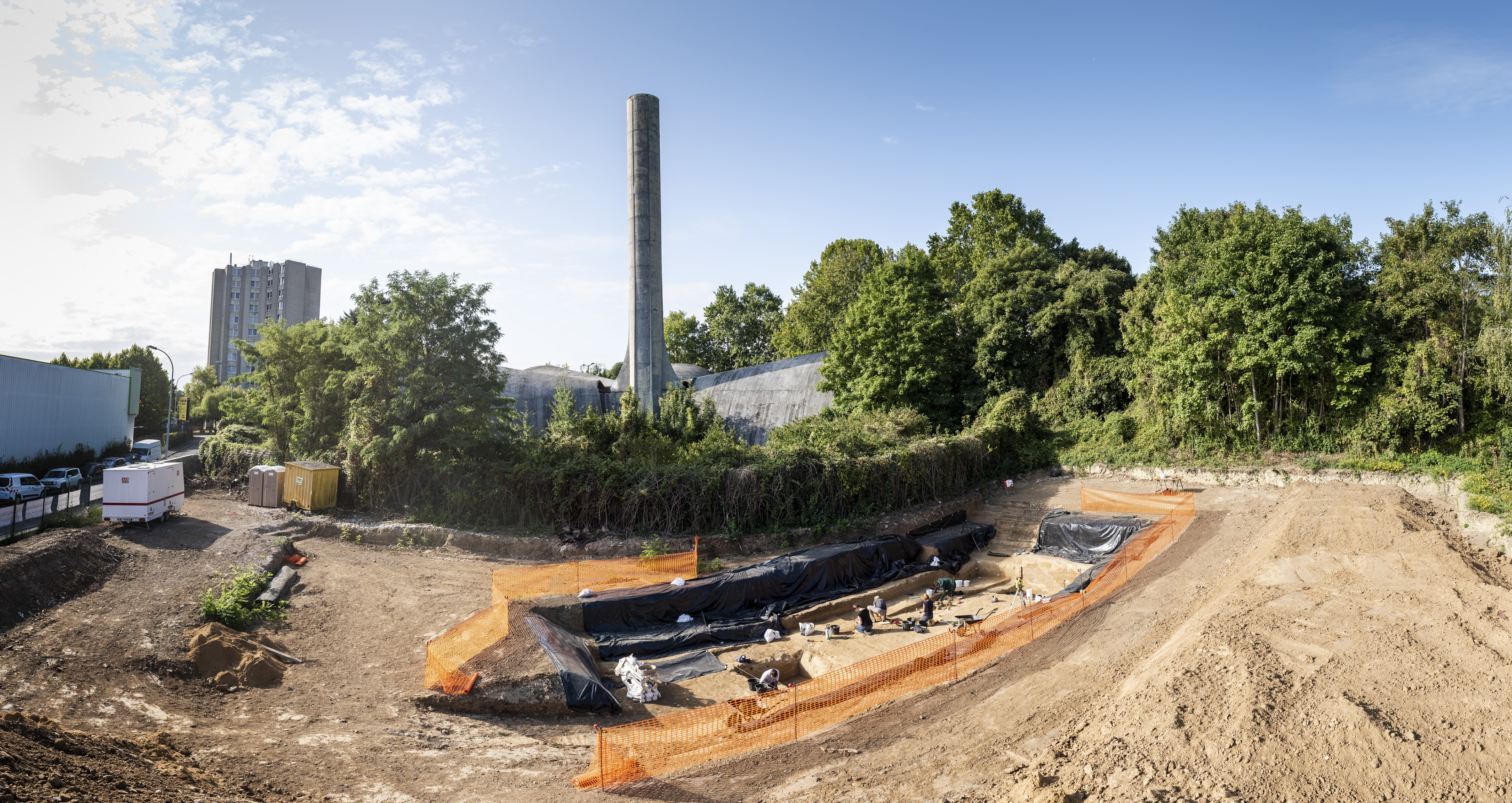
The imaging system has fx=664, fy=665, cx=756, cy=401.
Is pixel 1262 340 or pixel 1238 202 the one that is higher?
pixel 1238 202

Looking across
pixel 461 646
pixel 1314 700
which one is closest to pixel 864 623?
pixel 1314 700

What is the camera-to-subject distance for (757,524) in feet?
68.7

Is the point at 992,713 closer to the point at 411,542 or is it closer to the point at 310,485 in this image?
the point at 411,542

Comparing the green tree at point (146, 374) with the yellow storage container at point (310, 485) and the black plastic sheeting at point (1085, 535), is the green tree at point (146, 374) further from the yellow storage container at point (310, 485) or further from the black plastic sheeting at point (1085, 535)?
the black plastic sheeting at point (1085, 535)

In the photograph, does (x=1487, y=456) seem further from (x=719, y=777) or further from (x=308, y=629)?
(x=308, y=629)

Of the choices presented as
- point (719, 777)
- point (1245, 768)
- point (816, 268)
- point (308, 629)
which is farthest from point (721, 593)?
point (816, 268)

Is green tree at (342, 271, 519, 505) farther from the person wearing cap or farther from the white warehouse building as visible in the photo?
the white warehouse building

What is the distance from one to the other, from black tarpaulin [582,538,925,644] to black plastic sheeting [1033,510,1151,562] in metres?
4.64

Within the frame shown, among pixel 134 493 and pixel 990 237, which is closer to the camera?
pixel 134 493

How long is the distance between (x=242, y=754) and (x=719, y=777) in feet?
20.4

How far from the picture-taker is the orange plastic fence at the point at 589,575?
1686cm

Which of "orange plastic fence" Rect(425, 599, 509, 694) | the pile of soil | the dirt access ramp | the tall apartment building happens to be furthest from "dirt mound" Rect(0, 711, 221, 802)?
the tall apartment building

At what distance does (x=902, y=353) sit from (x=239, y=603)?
26.8 m

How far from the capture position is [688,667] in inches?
534
